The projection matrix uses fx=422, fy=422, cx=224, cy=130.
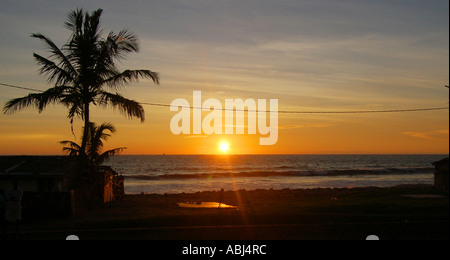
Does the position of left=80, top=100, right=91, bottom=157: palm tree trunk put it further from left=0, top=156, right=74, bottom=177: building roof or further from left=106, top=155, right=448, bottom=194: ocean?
left=106, top=155, right=448, bottom=194: ocean

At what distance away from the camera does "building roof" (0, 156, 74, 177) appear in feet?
62.5

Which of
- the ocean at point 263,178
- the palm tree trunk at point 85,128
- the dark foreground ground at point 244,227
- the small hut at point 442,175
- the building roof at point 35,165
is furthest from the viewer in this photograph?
the ocean at point 263,178

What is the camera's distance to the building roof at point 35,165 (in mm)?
19047

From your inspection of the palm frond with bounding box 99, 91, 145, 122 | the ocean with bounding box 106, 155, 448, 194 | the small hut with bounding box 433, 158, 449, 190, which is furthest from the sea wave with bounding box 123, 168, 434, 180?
the palm frond with bounding box 99, 91, 145, 122

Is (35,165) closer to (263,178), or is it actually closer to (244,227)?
(244,227)

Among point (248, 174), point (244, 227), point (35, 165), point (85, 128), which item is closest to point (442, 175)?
point (244, 227)

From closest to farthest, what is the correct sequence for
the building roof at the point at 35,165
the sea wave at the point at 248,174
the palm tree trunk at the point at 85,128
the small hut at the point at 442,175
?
the building roof at the point at 35,165, the palm tree trunk at the point at 85,128, the small hut at the point at 442,175, the sea wave at the point at 248,174

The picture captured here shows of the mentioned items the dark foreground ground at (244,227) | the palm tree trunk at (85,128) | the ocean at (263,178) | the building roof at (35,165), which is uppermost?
the palm tree trunk at (85,128)

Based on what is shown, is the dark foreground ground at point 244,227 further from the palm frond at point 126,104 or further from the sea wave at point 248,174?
the sea wave at point 248,174

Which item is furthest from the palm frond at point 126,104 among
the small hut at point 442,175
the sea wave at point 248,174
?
the sea wave at point 248,174

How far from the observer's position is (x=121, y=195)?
1134 inches
